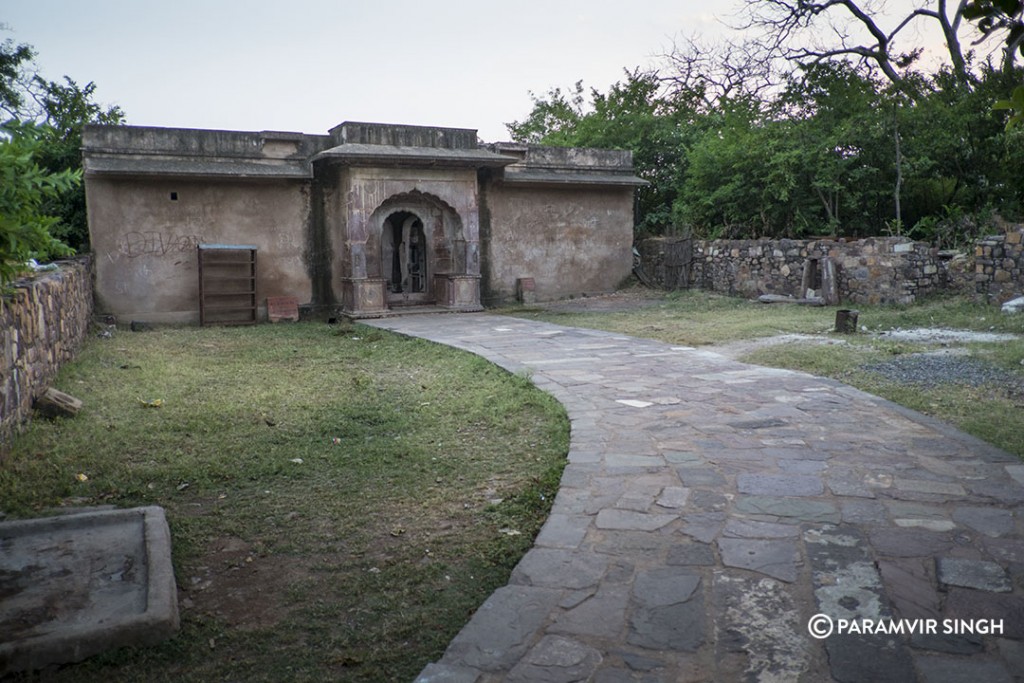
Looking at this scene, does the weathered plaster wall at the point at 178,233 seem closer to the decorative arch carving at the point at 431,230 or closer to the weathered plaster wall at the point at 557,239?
the decorative arch carving at the point at 431,230

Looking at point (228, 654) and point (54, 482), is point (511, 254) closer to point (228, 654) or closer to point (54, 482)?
point (54, 482)

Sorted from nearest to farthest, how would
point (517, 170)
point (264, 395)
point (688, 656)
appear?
point (688, 656) → point (264, 395) → point (517, 170)

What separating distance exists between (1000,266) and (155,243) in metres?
14.2

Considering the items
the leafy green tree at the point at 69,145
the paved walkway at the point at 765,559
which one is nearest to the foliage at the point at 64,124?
the leafy green tree at the point at 69,145

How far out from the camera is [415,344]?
398 inches

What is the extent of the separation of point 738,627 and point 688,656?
27cm

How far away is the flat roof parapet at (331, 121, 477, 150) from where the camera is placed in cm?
1422

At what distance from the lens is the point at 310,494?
4215mm

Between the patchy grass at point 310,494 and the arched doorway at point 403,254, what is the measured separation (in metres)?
9.58

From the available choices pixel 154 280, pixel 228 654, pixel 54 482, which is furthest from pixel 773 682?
pixel 154 280

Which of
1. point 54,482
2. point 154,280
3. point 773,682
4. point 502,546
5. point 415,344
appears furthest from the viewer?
point 154,280

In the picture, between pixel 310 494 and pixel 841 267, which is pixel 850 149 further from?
pixel 310 494

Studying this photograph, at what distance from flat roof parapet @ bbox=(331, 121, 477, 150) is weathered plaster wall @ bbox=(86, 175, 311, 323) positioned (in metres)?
1.26

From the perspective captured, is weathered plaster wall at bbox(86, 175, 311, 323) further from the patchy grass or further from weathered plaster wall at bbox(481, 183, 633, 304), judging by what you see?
the patchy grass
